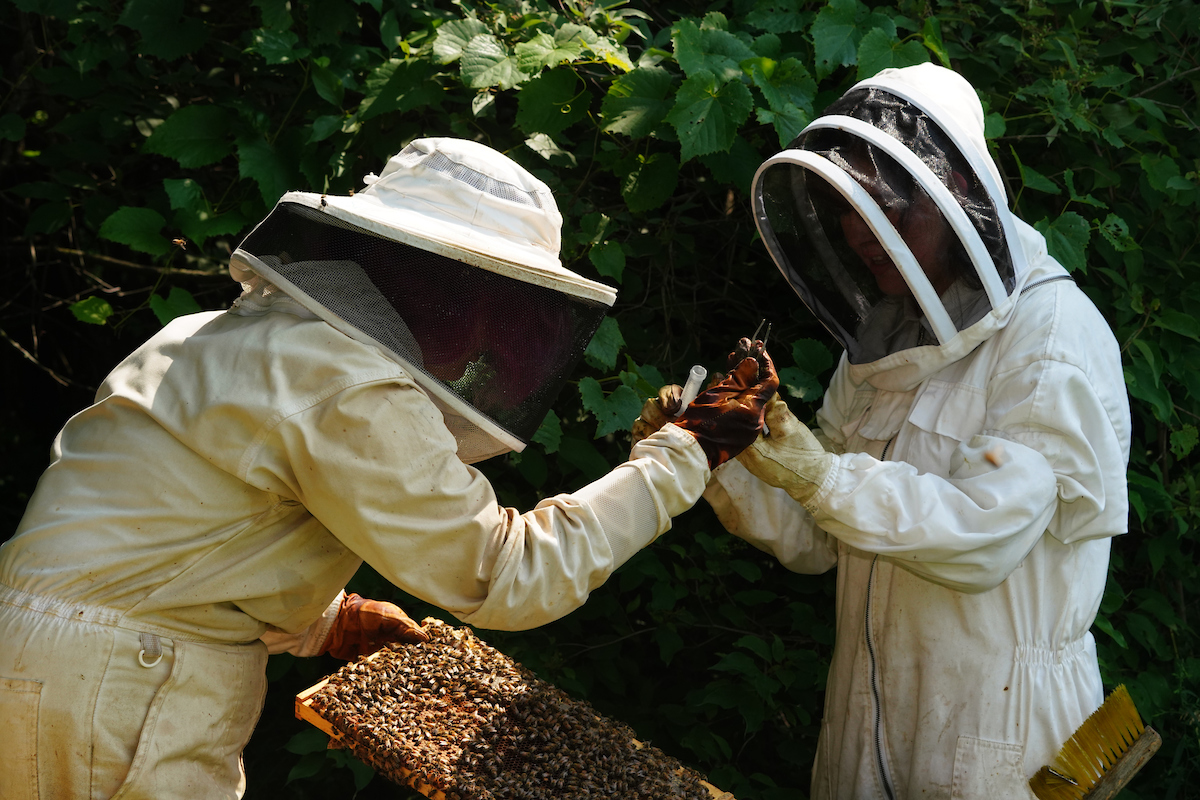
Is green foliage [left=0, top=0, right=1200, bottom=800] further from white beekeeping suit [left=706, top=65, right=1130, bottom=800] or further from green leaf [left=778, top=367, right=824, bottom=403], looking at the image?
white beekeeping suit [left=706, top=65, right=1130, bottom=800]

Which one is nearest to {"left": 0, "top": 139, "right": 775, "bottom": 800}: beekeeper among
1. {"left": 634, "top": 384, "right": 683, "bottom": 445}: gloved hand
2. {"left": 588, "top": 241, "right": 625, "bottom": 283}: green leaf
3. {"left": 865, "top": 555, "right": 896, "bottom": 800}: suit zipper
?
{"left": 634, "top": 384, "right": 683, "bottom": 445}: gloved hand

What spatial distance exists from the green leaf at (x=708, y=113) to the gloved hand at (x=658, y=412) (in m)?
0.73

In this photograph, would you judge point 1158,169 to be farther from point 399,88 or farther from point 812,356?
point 399,88

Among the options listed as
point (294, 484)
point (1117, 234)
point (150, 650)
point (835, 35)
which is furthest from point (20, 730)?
point (1117, 234)

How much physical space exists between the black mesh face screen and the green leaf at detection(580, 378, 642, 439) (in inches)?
26.9

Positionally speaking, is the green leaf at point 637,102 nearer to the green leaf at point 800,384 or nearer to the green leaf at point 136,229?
the green leaf at point 800,384

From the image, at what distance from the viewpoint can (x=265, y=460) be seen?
6.71 ft

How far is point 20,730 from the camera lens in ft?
6.71

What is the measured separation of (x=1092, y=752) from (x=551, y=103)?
240 centimetres

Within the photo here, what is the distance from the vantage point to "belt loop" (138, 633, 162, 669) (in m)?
2.07

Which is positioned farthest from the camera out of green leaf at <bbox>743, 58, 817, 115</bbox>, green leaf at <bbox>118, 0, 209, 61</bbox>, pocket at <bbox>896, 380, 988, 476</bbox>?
green leaf at <bbox>118, 0, 209, 61</bbox>

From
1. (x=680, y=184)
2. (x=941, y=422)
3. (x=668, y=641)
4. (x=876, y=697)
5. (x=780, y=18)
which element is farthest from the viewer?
(x=680, y=184)

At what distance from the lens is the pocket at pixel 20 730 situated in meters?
2.03

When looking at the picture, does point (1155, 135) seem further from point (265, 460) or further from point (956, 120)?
point (265, 460)
